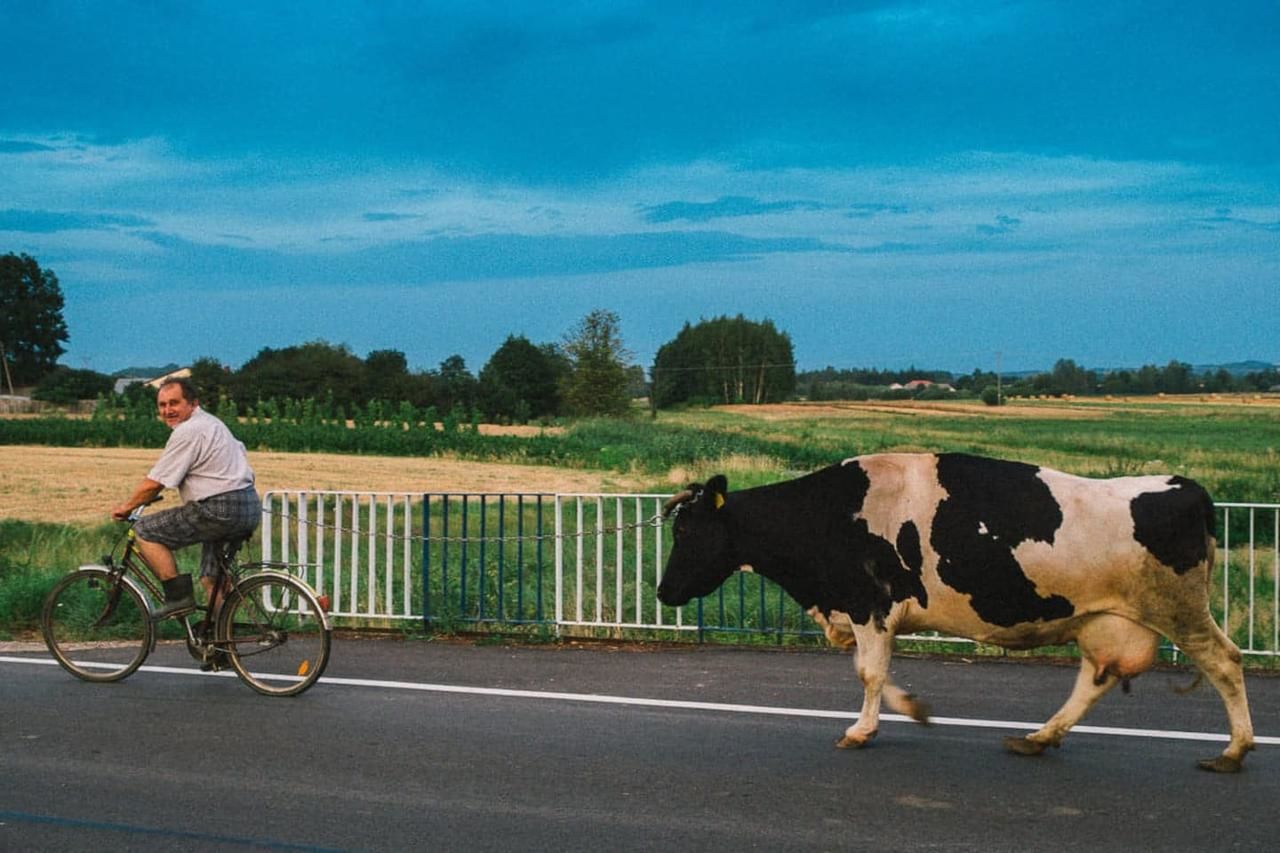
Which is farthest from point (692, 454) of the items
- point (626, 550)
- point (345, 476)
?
point (626, 550)

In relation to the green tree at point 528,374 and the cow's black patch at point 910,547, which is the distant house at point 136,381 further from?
the cow's black patch at point 910,547

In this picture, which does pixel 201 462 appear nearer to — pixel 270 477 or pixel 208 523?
pixel 208 523

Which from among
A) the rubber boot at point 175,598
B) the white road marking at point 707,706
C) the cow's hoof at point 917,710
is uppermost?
the rubber boot at point 175,598

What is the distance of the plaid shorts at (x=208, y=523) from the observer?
30.5ft

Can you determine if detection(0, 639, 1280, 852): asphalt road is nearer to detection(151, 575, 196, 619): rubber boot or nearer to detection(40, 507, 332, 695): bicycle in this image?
detection(40, 507, 332, 695): bicycle

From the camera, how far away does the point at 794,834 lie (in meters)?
5.87

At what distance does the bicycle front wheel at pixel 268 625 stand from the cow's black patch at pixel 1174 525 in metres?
5.04

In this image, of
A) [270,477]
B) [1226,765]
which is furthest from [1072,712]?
[270,477]

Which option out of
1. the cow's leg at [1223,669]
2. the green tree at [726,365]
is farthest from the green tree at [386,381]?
the cow's leg at [1223,669]

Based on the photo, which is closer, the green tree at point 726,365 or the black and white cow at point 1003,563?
the black and white cow at point 1003,563

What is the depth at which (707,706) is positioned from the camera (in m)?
8.77

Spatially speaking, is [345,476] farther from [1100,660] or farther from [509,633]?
[1100,660]

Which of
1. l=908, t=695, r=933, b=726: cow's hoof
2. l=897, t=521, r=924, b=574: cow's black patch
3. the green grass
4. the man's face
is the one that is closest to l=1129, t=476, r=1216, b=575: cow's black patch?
l=897, t=521, r=924, b=574: cow's black patch

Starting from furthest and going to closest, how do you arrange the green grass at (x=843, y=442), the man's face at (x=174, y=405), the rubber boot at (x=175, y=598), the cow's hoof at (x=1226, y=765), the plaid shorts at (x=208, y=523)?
the green grass at (x=843, y=442) → the rubber boot at (x=175, y=598) → the man's face at (x=174, y=405) → the plaid shorts at (x=208, y=523) → the cow's hoof at (x=1226, y=765)
